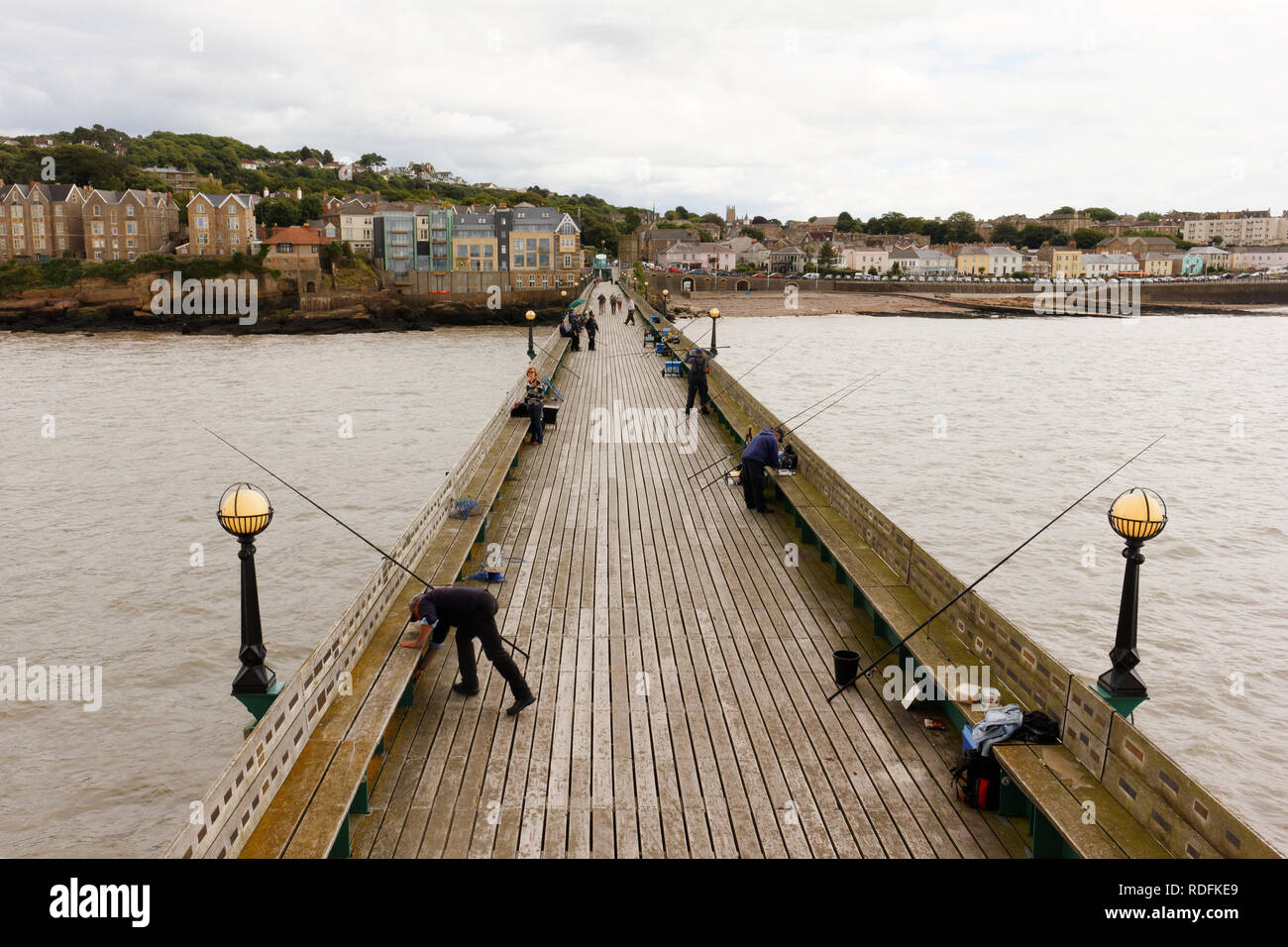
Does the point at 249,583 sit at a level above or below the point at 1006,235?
below

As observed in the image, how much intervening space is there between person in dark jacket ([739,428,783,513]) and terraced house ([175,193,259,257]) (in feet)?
285

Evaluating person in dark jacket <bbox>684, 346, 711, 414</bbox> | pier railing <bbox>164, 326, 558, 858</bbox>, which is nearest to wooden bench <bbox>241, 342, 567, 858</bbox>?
pier railing <bbox>164, 326, 558, 858</bbox>

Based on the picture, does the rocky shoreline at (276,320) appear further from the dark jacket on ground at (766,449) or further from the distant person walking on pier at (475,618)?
the distant person walking on pier at (475,618)

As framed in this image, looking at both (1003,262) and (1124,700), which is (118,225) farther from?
(1003,262)

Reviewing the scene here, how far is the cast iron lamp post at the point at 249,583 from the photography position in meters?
5.45

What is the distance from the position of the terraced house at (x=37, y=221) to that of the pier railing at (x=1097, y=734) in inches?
3962

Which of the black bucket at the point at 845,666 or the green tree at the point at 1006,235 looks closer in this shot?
the black bucket at the point at 845,666

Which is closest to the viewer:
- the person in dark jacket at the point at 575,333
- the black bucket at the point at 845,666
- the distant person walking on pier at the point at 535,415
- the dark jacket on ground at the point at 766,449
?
the black bucket at the point at 845,666

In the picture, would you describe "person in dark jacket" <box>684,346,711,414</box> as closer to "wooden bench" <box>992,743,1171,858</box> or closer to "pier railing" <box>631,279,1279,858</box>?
"pier railing" <box>631,279,1279,858</box>

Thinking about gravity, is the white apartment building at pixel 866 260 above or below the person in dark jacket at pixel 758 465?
above

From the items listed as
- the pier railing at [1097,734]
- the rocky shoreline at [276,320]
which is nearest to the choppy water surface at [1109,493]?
the pier railing at [1097,734]

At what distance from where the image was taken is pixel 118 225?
292ft

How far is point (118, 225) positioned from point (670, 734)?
100922 mm

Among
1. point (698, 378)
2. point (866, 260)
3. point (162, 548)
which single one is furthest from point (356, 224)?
point (698, 378)
